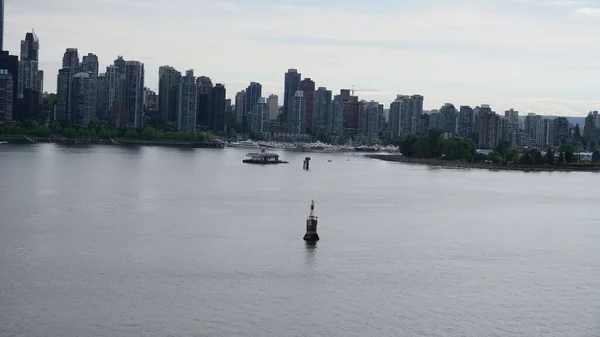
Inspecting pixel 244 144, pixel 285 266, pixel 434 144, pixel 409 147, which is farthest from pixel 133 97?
pixel 285 266

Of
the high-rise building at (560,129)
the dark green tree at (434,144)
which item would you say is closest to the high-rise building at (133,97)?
the dark green tree at (434,144)

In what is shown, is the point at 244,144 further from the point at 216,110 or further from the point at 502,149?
the point at 502,149

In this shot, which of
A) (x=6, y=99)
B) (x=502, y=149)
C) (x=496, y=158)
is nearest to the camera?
(x=496, y=158)

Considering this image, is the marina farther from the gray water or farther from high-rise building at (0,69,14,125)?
the gray water

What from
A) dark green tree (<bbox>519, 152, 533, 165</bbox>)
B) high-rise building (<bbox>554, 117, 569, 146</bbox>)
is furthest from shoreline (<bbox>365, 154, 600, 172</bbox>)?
high-rise building (<bbox>554, 117, 569, 146</bbox>)

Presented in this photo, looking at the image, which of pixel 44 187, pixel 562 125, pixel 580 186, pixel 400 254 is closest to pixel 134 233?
pixel 400 254

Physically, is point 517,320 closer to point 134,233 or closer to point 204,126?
point 134,233

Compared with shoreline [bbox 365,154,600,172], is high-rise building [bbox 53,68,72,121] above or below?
above
